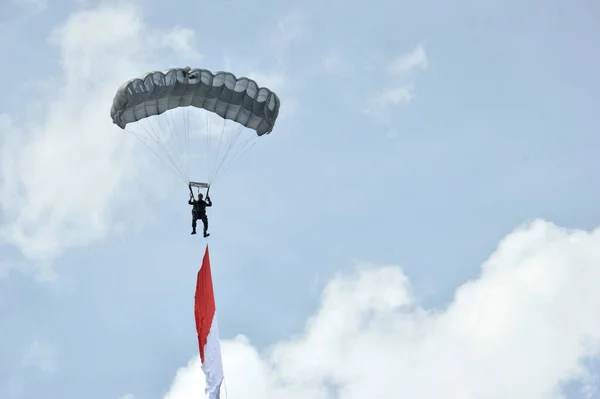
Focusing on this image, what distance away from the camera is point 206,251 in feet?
199

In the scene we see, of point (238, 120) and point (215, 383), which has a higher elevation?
point (238, 120)

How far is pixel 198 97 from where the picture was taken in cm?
6028

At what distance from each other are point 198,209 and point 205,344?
428 cm

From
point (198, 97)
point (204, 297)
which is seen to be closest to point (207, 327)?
point (204, 297)

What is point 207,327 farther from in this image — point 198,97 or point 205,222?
point 198,97

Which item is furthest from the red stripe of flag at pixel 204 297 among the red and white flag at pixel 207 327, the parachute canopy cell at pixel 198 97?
the parachute canopy cell at pixel 198 97

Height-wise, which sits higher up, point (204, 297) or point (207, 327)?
point (204, 297)

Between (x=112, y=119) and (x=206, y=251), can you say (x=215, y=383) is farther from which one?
(x=112, y=119)

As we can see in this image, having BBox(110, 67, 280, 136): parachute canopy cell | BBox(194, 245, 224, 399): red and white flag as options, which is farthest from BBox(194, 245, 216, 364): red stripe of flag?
BBox(110, 67, 280, 136): parachute canopy cell

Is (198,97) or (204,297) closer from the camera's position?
(198,97)

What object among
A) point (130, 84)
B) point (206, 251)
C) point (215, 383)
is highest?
point (130, 84)

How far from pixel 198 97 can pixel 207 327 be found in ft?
23.5

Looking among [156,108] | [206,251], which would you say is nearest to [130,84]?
[156,108]

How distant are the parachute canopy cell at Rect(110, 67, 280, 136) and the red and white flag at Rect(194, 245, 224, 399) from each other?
454cm
